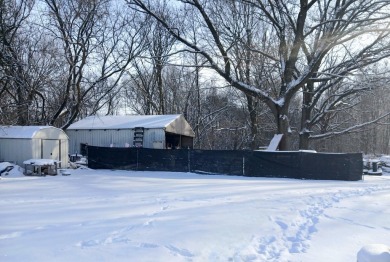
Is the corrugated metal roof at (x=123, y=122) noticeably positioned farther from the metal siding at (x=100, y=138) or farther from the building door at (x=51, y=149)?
the building door at (x=51, y=149)

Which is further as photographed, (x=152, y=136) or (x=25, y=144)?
(x=152, y=136)

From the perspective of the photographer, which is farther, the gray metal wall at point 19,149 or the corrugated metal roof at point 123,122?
the corrugated metal roof at point 123,122

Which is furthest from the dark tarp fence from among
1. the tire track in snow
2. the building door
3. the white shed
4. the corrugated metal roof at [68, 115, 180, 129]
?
the tire track in snow

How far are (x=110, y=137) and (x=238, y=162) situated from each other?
13690 mm

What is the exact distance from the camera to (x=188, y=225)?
7.36 metres

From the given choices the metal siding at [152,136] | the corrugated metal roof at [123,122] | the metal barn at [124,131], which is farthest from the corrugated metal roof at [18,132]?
the corrugated metal roof at [123,122]

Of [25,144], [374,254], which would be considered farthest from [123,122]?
[374,254]

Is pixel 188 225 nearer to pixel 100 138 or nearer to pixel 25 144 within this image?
pixel 25 144

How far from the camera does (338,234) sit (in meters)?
7.01

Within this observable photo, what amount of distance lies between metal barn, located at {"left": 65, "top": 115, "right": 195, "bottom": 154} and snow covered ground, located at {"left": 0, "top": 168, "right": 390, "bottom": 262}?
16.5 m

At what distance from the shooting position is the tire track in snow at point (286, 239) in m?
5.51

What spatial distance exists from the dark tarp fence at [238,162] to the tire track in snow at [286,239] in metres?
8.57

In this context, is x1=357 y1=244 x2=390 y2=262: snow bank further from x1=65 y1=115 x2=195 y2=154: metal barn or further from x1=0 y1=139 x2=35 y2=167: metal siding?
x1=65 y1=115 x2=195 y2=154: metal barn

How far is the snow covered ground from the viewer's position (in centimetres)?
561
